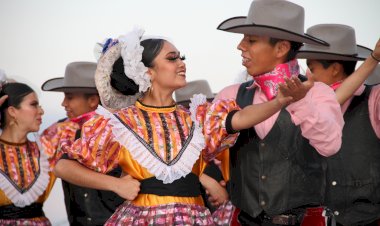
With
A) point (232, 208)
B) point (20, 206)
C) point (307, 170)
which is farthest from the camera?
point (20, 206)

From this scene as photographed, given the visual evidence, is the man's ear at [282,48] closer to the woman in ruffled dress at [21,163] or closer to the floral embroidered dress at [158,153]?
the floral embroidered dress at [158,153]

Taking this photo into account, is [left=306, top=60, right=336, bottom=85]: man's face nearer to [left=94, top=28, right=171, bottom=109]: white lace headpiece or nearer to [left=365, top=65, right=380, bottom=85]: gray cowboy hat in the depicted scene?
[left=365, top=65, right=380, bottom=85]: gray cowboy hat

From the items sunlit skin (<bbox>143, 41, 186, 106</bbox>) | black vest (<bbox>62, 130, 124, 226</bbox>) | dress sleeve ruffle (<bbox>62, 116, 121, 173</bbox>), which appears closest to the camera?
dress sleeve ruffle (<bbox>62, 116, 121, 173</bbox>)

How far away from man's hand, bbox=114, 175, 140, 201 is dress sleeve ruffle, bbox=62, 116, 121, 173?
0.45 feet

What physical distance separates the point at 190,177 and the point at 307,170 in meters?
0.60

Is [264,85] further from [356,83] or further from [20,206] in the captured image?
[20,206]

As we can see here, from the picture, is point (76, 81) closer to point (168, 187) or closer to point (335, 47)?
point (335, 47)

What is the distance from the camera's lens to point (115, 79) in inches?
143

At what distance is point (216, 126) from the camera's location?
11.5 ft

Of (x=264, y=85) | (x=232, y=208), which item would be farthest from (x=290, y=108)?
(x=232, y=208)

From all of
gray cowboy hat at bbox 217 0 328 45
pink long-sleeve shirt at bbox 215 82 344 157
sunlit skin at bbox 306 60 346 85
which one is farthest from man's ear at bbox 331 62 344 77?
pink long-sleeve shirt at bbox 215 82 344 157

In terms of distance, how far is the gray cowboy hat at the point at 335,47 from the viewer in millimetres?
4363

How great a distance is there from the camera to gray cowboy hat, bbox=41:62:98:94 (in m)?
5.68

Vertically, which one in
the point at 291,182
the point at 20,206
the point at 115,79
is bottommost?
the point at 20,206
